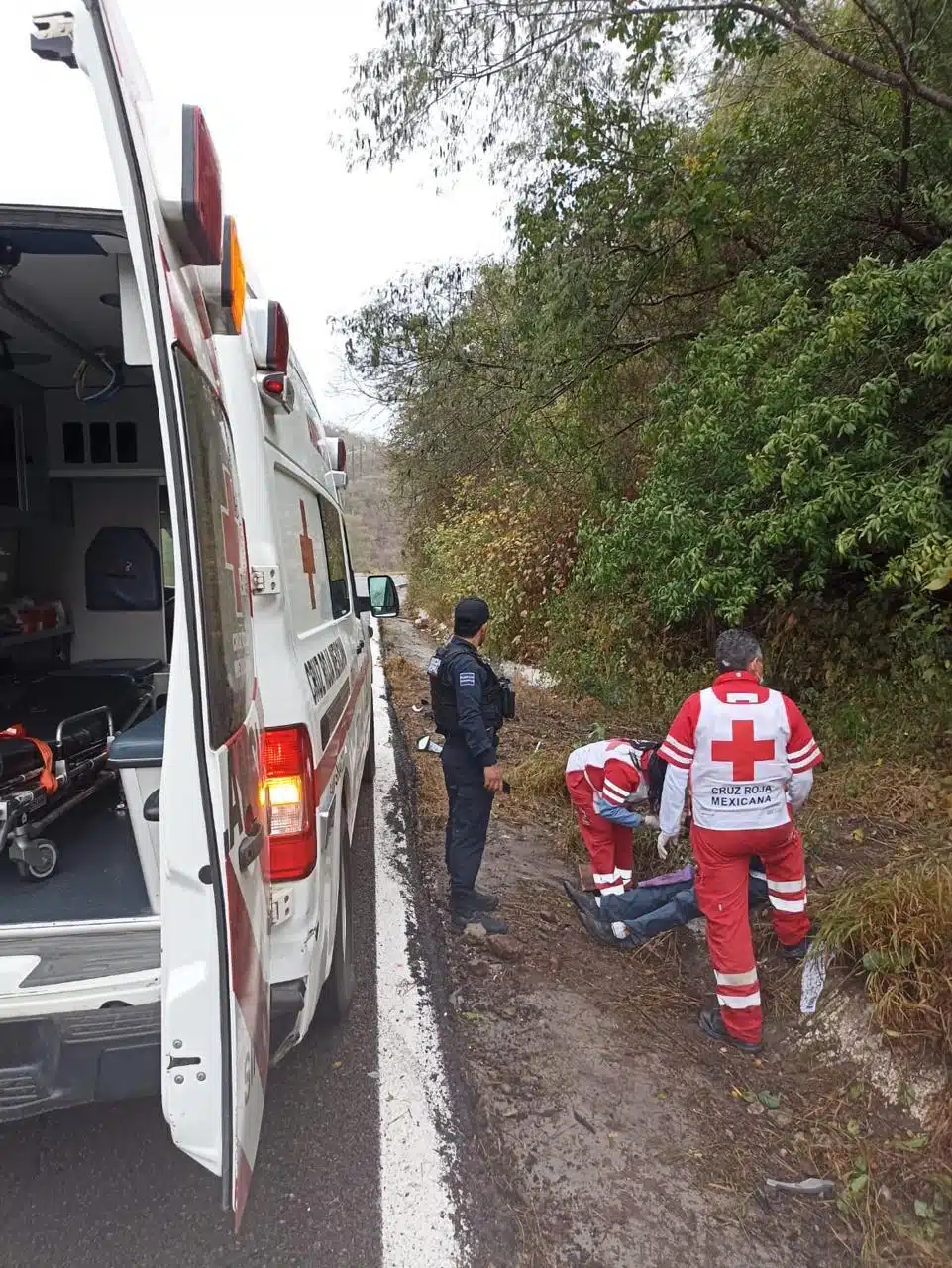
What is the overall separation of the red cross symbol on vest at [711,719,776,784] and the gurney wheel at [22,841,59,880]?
2.55 meters

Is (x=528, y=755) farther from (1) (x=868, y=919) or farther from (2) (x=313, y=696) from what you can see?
(2) (x=313, y=696)

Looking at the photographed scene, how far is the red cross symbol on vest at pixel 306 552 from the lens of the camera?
3.20 meters

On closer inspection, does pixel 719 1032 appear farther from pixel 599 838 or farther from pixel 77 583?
pixel 77 583

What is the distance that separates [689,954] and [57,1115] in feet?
8.52

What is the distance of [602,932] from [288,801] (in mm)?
2140

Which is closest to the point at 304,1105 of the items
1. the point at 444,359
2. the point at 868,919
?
the point at 868,919

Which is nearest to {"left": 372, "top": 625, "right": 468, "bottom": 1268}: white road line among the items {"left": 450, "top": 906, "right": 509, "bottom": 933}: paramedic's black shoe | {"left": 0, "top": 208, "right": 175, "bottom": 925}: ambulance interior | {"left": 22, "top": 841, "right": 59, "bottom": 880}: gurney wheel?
{"left": 450, "top": 906, "right": 509, "bottom": 933}: paramedic's black shoe

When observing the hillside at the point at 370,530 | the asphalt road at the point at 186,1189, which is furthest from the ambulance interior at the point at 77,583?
the hillside at the point at 370,530

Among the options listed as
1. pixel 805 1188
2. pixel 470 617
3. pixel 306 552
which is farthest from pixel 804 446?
pixel 805 1188

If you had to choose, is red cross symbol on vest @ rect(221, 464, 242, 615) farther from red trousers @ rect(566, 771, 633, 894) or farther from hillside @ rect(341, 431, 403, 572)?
hillside @ rect(341, 431, 403, 572)

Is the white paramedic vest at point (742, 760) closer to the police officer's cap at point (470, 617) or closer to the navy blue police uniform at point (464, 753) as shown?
the navy blue police uniform at point (464, 753)

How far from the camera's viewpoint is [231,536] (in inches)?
81.4

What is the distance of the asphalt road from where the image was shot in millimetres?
2168

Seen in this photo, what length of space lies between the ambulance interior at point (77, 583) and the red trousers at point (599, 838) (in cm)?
213
